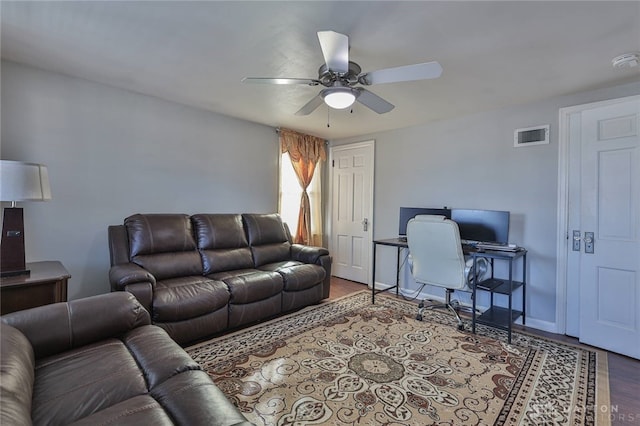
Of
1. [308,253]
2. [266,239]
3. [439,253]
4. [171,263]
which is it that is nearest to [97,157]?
[171,263]

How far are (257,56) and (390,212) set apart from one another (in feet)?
9.46

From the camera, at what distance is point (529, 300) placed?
3213 mm

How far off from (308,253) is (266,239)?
577mm

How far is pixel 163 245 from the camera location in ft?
9.95

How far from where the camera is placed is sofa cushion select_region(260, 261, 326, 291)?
3279 mm

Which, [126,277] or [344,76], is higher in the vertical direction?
[344,76]

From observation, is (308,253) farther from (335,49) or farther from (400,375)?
(335,49)

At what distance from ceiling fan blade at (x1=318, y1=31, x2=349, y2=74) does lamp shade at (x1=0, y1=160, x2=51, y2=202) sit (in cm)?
228

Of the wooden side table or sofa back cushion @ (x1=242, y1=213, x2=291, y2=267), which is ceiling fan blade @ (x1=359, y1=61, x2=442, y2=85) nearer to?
sofa back cushion @ (x1=242, y1=213, x2=291, y2=267)

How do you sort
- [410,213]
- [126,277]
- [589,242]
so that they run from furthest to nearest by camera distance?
[410,213], [589,242], [126,277]

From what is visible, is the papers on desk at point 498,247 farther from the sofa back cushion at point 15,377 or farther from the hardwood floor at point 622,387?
the sofa back cushion at point 15,377

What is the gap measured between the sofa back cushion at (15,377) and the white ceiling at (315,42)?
6.00 feet

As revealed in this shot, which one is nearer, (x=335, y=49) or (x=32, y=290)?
(x=335, y=49)

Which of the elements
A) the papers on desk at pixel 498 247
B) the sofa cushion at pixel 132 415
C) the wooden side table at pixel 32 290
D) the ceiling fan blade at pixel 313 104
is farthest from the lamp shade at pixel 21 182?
the papers on desk at pixel 498 247
